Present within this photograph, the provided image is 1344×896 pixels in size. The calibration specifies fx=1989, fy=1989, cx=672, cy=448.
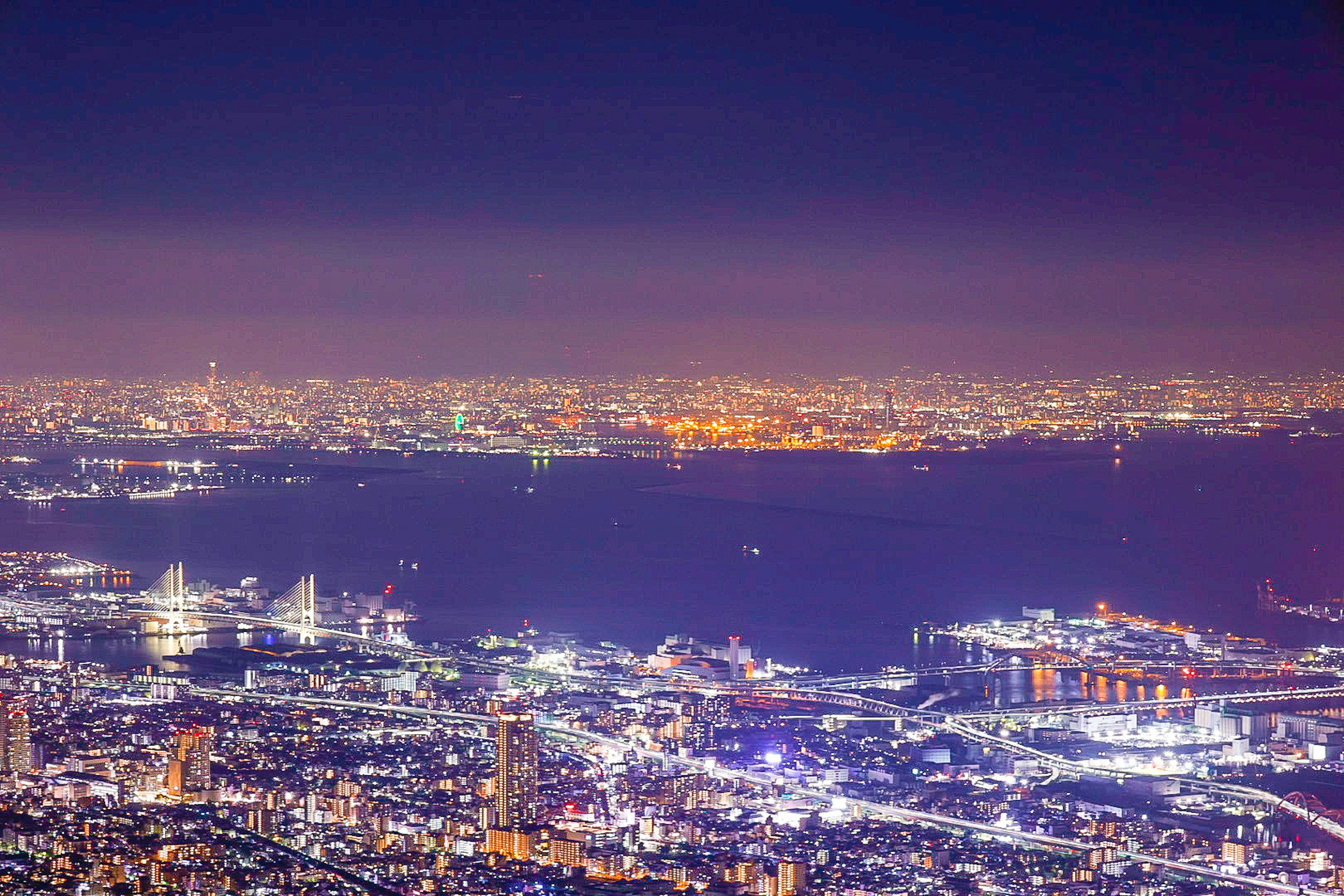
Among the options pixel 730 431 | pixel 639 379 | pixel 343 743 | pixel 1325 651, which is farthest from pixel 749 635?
pixel 730 431

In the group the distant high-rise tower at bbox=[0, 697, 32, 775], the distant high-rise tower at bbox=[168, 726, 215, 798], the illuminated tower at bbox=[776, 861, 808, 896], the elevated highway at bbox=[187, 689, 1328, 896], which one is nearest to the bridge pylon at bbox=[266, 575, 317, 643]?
the elevated highway at bbox=[187, 689, 1328, 896]

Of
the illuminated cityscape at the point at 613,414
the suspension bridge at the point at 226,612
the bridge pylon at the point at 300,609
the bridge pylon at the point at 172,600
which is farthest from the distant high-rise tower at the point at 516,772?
the illuminated cityscape at the point at 613,414

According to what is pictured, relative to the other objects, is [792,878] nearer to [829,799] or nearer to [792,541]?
[829,799]

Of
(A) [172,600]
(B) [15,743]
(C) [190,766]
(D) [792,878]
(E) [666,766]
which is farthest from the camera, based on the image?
(A) [172,600]

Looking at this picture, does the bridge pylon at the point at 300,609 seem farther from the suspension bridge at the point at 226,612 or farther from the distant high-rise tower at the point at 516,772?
the distant high-rise tower at the point at 516,772

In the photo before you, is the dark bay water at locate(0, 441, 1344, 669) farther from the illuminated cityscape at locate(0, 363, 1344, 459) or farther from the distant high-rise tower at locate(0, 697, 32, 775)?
the distant high-rise tower at locate(0, 697, 32, 775)

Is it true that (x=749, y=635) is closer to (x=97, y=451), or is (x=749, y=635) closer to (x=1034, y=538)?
(x=1034, y=538)

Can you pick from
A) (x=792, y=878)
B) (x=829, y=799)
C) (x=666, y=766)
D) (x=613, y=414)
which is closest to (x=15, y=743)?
(x=666, y=766)

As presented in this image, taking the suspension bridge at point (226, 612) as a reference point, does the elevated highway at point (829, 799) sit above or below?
below
